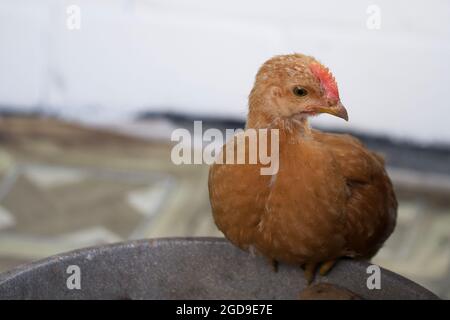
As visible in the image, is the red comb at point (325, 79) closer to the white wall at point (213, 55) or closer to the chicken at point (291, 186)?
the chicken at point (291, 186)

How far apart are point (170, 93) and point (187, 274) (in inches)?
65.1

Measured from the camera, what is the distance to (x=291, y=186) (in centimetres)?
91

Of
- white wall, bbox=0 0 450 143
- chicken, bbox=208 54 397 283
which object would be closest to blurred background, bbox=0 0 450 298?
white wall, bbox=0 0 450 143

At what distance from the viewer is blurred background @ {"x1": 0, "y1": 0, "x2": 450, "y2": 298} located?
221 centimetres

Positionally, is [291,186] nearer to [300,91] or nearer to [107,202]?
[300,91]

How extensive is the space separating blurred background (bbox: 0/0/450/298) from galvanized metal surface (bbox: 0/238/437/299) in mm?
1158

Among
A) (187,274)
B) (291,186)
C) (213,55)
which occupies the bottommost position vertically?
(187,274)

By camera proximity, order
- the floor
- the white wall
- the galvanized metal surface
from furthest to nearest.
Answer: the white wall < the floor < the galvanized metal surface

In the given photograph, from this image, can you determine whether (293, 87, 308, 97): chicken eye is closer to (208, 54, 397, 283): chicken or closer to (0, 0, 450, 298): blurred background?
(208, 54, 397, 283): chicken

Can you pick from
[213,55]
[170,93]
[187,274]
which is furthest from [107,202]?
[187,274]

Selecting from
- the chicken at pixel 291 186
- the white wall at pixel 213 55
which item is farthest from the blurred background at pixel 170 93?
the chicken at pixel 291 186

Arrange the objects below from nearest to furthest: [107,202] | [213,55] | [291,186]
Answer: [291,186]
[107,202]
[213,55]
